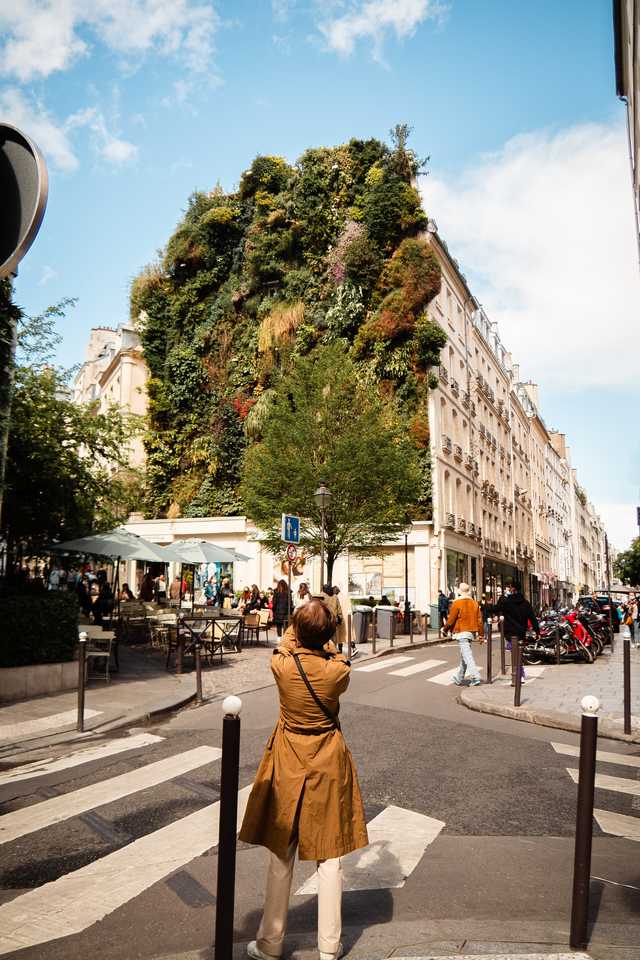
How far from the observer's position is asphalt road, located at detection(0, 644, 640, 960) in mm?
3293

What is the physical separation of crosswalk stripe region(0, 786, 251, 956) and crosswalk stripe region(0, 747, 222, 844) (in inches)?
34.6

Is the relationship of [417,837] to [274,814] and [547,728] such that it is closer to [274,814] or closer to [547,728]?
[274,814]

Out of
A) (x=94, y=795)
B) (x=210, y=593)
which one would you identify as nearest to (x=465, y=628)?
(x=94, y=795)

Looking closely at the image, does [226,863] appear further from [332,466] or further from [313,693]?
[332,466]

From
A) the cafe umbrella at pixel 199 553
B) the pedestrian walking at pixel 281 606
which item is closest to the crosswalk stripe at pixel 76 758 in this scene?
the cafe umbrella at pixel 199 553

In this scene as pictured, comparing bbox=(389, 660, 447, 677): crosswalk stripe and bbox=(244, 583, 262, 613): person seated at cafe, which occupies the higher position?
bbox=(244, 583, 262, 613): person seated at cafe

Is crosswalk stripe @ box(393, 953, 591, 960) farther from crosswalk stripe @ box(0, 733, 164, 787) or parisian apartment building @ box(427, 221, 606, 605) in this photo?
parisian apartment building @ box(427, 221, 606, 605)

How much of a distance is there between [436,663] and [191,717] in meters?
7.88

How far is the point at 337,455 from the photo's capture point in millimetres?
23938

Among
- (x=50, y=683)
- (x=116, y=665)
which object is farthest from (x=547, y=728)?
(x=116, y=665)

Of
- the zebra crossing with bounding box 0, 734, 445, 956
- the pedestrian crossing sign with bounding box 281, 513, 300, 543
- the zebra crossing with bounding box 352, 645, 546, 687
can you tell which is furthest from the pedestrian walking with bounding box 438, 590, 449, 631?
the zebra crossing with bounding box 0, 734, 445, 956

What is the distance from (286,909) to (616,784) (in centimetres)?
418

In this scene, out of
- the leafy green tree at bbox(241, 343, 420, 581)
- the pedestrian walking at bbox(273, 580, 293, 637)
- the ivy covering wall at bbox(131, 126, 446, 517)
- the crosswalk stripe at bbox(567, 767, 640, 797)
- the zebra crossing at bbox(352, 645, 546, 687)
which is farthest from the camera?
the ivy covering wall at bbox(131, 126, 446, 517)

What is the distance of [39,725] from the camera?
27.7 feet
